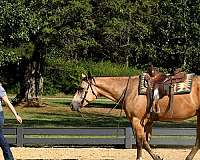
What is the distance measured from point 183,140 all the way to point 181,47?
26847mm

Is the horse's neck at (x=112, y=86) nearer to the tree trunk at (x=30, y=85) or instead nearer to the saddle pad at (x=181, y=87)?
the saddle pad at (x=181, y=87)

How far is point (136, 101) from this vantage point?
10.1 meters

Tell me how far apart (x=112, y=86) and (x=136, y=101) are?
630mm

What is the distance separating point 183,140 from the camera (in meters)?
14.7

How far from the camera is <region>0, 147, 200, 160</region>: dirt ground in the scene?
40.3 ft

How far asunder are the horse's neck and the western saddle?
472 mm

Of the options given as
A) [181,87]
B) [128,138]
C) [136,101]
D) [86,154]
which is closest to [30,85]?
[128,138]

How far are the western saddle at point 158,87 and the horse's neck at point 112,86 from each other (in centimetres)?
47

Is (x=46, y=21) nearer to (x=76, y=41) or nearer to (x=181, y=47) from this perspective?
(x=76, y=41)

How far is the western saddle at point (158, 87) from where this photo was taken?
10.0m

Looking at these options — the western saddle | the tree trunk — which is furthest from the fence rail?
the tree trunk

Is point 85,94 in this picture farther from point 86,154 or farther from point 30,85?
point 30,85

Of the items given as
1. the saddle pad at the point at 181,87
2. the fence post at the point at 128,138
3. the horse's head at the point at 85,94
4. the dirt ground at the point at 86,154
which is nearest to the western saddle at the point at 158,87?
the saddle pad at the point at 181,87

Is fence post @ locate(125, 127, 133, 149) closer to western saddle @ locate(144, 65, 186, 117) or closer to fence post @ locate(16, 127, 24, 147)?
fence post @ locate(16, 127, 24, 147)
